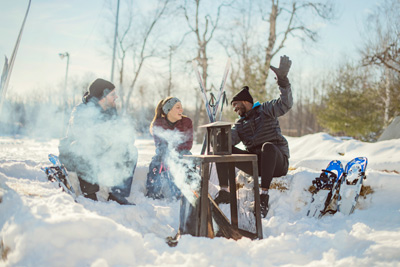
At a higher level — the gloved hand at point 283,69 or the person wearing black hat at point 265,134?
the gloved hand at point 283,69

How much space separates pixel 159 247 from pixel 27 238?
2.68 ft

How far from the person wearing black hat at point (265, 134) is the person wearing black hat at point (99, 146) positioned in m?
1.19

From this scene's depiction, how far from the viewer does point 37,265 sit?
1.59 m

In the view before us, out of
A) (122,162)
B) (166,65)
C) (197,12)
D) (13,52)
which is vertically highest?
(197,12)

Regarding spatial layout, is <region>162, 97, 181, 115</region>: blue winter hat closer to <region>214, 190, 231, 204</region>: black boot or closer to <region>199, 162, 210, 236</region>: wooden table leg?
<region>214, 190, 231, 204</region>: black boot

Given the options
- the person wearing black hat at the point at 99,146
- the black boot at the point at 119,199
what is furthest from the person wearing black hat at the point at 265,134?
the person wearing black hat at the point at 99,146

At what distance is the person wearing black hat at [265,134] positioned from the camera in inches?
113

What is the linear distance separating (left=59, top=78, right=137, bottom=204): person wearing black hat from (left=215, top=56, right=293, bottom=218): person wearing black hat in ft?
3.91

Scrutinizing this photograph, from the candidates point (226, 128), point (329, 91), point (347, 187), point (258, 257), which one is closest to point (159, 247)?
point (258, 257)

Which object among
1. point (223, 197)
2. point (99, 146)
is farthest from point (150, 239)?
point (99, 146)

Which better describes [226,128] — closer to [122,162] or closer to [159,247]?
[159,247]

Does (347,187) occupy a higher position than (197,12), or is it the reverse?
(197,12)

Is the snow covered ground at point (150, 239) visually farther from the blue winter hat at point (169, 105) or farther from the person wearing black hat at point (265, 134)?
the blue winter hat at point (169, 105)

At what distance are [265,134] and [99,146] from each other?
195 cm
